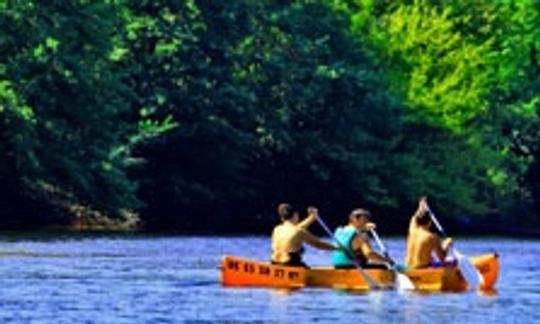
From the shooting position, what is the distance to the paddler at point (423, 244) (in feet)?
177

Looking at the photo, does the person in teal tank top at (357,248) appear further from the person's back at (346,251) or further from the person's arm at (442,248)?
the person's arm at (442,248)

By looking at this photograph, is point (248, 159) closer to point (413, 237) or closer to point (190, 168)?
point (190, 168)

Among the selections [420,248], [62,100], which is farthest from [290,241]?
[62,100]

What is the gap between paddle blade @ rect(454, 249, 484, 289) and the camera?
54.2 meters

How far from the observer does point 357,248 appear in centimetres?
5491

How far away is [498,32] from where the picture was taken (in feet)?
358

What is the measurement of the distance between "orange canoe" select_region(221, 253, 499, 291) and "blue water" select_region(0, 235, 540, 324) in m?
0.40

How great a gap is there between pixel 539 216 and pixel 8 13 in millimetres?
32143

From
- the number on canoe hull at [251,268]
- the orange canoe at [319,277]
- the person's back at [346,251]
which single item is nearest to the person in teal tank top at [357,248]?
the person's back at [346,251]

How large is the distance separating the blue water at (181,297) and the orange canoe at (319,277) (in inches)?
15.9

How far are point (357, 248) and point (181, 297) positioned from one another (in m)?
6.04

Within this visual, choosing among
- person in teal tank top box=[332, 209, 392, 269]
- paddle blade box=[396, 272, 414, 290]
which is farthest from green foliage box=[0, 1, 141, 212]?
paddle blade box=[396, 272, 414, 290]

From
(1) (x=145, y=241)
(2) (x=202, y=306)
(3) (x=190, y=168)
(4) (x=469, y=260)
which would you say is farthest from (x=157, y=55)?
(2) (x=202, y=306)

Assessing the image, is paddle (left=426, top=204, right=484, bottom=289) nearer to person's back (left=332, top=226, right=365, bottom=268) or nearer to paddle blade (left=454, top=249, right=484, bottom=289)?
paddle blade (left=454, top=249, right=484, bottom=289)
